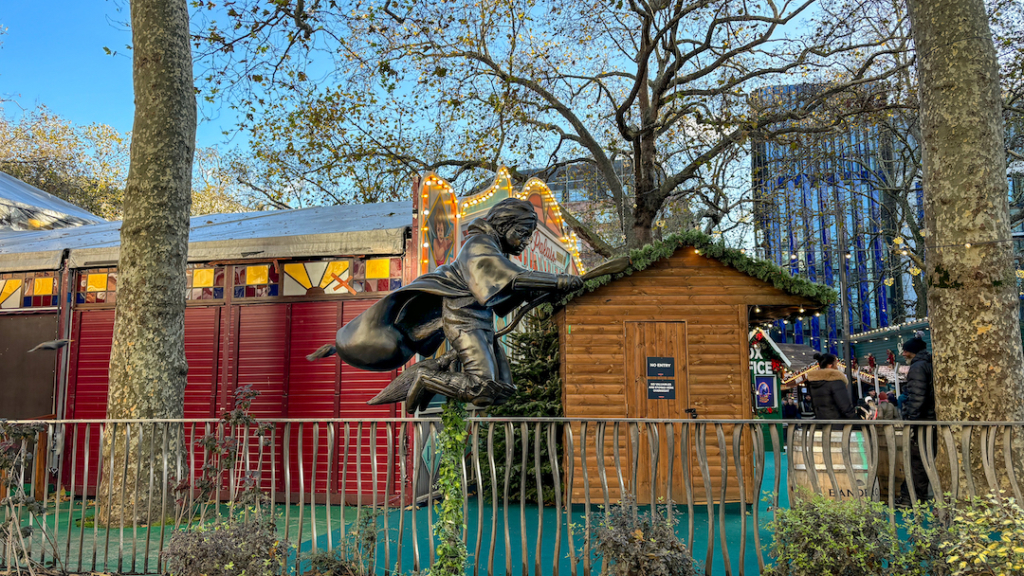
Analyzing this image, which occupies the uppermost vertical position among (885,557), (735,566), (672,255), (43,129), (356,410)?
(43,129)

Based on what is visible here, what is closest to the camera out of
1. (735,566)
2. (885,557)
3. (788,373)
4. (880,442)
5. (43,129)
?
(885,557)

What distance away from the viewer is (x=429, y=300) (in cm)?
416

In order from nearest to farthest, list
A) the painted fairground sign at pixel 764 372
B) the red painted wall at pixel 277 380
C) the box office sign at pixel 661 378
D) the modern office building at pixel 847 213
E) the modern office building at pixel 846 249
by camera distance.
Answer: the box office sign at pixel 661 378
the red painted wall at pixel 277 380
the modern office building at pixel 847 213
the painted fairground sign at pixel 764 372
the modern office building at pixel 846 249

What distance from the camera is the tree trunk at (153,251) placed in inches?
281

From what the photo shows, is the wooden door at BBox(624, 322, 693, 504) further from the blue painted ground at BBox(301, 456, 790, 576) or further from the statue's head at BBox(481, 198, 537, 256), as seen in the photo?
the statue's head at BBox(481, 198, 537, 256)

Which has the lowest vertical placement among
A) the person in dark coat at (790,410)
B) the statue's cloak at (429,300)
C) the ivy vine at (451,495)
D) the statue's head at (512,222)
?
the person in dark coat at (790,410)

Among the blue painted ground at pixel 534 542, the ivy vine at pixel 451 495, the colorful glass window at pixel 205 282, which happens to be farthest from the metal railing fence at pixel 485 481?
the colorful glass window at pixel 205 282

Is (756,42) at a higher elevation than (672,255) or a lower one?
higher

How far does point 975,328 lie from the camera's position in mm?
5793

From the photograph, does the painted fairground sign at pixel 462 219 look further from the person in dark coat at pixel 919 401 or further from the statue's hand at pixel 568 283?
the person in dark coat at pixel 919 401

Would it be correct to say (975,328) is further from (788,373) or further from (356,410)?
(788,373)

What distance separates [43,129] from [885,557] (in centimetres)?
3239

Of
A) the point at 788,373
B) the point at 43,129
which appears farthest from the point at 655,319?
the point at 43,129

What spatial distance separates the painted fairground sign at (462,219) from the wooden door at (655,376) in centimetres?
166
